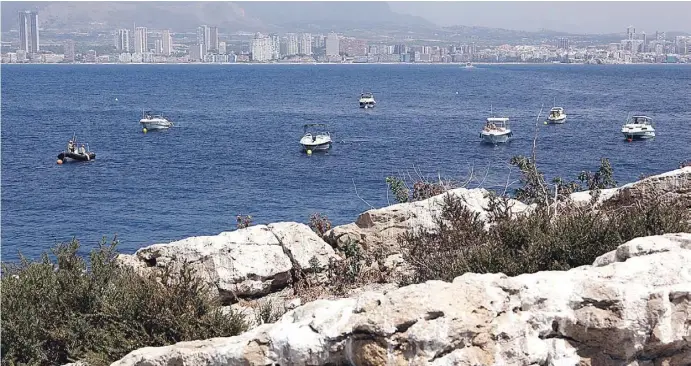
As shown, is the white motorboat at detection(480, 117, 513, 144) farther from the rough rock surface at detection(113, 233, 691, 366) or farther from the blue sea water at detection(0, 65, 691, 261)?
the rough rock surface at detection(113, 233, 691, 366)

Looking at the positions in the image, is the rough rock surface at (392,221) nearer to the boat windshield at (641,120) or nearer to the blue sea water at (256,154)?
the blue sea water at (256,154)

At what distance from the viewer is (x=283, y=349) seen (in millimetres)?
6688

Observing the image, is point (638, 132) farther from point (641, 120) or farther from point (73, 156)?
point (73, 156)

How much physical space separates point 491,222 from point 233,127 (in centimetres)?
6437

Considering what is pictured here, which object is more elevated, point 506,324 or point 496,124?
point 506,324

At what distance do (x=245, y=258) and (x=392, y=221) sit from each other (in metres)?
2.49

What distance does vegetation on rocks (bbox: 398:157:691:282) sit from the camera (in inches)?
350

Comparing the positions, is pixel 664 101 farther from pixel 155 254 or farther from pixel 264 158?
pixel 155 254

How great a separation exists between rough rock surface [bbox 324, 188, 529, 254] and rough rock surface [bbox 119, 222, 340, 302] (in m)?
0.69

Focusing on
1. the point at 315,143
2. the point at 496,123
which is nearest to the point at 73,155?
the point at 315,143

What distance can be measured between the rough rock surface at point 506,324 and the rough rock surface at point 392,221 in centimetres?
596

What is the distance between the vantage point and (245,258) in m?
12.1

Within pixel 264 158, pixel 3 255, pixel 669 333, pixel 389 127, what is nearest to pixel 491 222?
pixel 669 333

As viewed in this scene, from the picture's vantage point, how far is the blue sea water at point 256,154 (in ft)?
127
